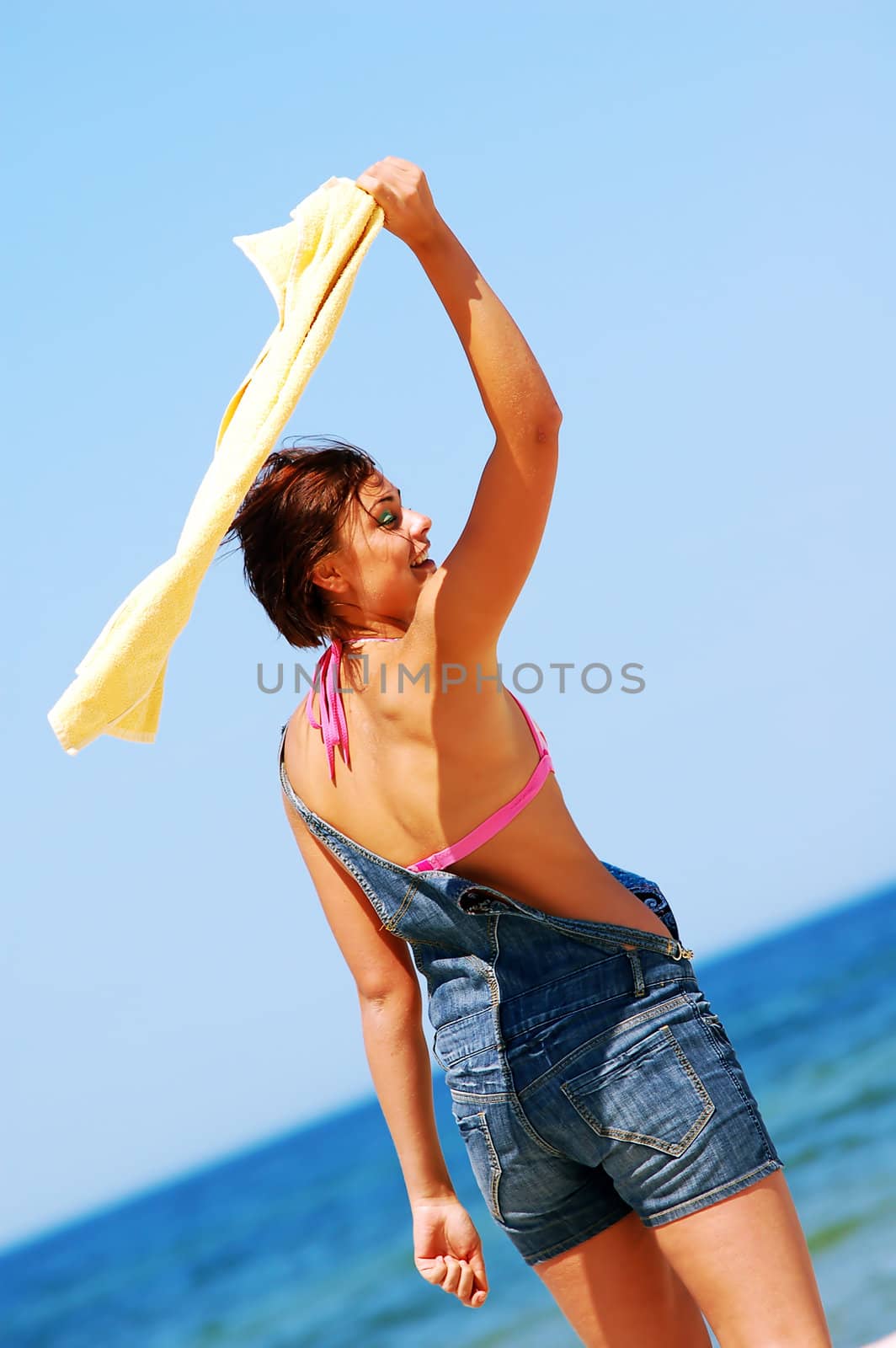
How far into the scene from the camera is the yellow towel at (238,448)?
2156 millimetres

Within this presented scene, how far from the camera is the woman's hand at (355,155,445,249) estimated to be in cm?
229

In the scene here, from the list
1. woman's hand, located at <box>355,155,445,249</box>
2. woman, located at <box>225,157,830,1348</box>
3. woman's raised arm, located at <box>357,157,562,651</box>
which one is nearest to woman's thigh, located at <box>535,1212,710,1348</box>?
woman, located at <box>225,157,830,1348</box>

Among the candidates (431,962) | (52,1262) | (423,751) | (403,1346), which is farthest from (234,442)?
(52,1262)

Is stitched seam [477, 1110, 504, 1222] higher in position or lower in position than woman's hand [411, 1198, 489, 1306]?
higher

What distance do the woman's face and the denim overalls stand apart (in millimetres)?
430

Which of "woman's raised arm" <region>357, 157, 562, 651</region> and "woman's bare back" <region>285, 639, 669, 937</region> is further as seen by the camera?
"woman's bare back" <region>285, 639, 669, 937</region>

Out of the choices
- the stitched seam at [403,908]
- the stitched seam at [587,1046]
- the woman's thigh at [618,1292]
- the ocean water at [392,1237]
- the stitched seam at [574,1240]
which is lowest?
the ocean water at [392,1237]

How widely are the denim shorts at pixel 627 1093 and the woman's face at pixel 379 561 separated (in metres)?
0.66

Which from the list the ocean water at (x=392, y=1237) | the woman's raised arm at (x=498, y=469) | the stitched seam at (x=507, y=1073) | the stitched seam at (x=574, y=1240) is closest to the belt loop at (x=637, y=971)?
the stitched seam at (x=507, y=1073)

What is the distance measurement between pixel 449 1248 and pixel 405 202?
1819 millimetres

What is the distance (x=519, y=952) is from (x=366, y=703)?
19.5 inches

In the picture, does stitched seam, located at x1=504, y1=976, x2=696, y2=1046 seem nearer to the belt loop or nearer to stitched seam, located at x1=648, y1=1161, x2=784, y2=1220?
the belt loop

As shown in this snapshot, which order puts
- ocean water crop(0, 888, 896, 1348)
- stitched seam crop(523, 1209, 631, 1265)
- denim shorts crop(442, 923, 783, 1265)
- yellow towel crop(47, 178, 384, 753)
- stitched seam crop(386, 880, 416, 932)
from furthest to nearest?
ocean water crop(0, 888, 896, 1348) → stitched seam crop(523, 1209, 631, 1265) → stitched seam crop(386, 880, 416, 932) → denim shorts crop(442, 923, 783, 1265) → yellow towel crop(47, 178, 384, 753)

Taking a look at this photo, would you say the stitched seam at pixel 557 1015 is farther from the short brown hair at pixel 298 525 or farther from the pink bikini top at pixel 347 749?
the short brown hair at pixel 298 525
